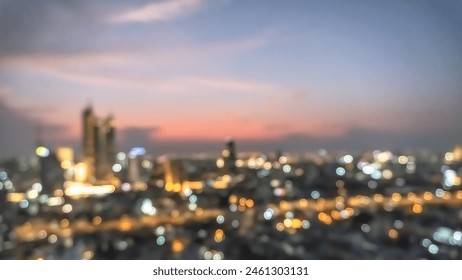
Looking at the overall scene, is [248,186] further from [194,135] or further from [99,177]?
[99,177]

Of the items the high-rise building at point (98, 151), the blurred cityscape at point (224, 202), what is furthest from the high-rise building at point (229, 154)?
the high-rise building at point (98, 151)

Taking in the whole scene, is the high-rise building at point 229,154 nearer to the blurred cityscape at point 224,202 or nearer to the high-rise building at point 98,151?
the blurred cityscape at point 224,202

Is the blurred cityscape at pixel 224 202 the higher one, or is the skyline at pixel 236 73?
the skyline at pixel 236 73

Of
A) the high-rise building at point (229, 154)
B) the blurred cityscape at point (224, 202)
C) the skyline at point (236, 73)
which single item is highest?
the skyline at point (236, 73)

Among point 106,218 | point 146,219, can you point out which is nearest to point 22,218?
point 106,218

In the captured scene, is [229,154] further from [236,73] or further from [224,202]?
[236,73]
